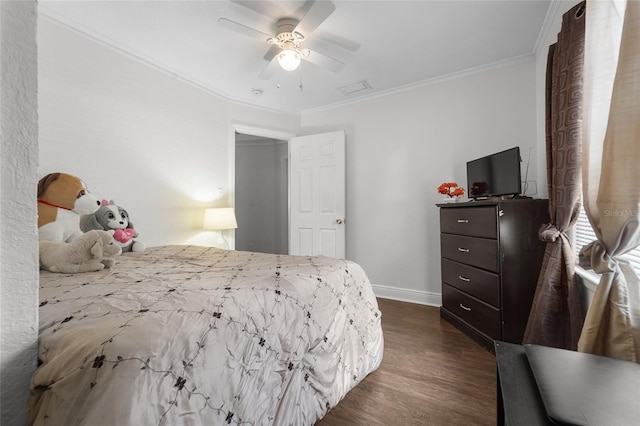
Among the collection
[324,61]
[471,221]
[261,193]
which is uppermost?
[324,61]

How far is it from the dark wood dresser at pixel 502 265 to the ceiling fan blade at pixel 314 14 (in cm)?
182

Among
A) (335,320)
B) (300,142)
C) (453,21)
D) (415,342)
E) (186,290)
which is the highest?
(453,21)

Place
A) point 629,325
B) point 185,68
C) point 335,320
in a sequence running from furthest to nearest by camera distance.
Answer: point 185,68 < point 335,320 < point 629,325

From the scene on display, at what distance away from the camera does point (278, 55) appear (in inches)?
84.4

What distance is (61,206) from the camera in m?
1.76

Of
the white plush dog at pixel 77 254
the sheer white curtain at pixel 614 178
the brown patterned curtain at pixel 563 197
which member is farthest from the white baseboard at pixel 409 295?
the white plush dog at pixel 77 254

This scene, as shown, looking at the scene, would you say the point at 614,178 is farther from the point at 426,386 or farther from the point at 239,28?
the point at 239,28

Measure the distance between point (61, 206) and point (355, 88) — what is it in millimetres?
3066

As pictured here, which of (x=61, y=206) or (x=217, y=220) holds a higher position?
(x=61, y=206)

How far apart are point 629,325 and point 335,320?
3.92 ft

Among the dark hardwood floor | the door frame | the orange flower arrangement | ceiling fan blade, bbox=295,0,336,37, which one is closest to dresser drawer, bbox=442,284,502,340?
the dark hardwood floor

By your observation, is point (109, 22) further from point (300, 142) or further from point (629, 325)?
point (629, 325)

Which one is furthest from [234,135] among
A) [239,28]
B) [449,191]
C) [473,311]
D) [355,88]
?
[473,311]

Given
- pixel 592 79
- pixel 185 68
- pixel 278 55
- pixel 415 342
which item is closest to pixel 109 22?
pixel 185 68
